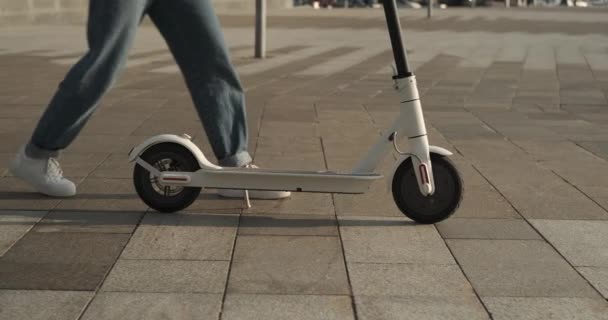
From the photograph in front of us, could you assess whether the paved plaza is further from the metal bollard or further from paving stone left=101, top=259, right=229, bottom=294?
the metal bollard

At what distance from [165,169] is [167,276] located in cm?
101

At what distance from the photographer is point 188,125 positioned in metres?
7.40

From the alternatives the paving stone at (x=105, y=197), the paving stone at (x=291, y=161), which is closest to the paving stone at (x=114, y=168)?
the paving stone at (x=105, y=197)

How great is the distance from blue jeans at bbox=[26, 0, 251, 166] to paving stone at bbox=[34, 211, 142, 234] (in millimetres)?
411

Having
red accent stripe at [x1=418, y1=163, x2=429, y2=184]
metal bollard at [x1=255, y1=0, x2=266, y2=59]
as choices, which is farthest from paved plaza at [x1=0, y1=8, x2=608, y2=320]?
metal bollard at [x1=255, y1=0, x2=266, y2=59]

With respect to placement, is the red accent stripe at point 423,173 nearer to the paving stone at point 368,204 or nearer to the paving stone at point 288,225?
the paving stone at point 368,204

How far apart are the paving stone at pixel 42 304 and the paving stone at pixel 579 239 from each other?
74.6 inches

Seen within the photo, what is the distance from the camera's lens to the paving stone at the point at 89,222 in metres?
4.31

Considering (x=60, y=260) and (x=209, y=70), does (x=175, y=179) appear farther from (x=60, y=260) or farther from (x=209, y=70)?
(x=60, y=260)

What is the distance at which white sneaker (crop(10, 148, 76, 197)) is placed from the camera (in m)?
4.85

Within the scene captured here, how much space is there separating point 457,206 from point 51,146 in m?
1.93

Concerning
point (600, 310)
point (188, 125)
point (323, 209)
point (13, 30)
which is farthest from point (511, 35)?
point (600, 310)

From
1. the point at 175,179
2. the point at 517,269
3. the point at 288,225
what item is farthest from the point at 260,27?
the point at 517,269

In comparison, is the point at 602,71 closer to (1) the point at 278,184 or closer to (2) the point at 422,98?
(2) the point at 422,98
